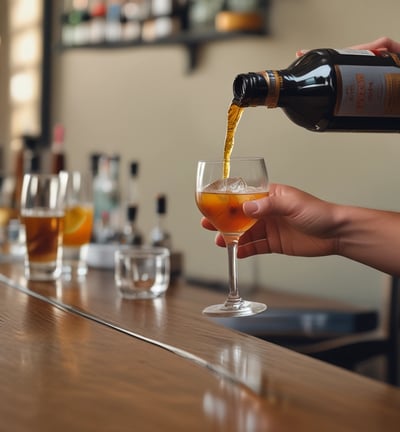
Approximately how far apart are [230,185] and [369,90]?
9.8 inches

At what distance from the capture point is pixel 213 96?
3.49 m

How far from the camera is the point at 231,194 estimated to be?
3.80 feet

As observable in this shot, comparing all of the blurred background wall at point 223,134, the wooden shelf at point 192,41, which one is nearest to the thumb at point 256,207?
the blurred background wall at point 223,134

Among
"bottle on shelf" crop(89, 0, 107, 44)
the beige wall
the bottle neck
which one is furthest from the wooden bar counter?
"bottle on shelf" crop(89, 0, 107, 44)

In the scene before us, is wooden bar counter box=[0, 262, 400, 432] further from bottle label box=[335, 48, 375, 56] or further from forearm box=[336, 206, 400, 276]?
bottle label box=[335, 48, 375, 56]

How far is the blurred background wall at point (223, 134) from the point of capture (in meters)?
2.75

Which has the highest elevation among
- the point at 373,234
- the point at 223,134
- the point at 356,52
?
the point at 356,52

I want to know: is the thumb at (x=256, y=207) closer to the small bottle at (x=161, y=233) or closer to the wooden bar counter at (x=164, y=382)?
the wooden bar counter at (x=164, y=382)

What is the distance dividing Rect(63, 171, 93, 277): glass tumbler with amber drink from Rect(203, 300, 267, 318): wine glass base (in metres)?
0.63

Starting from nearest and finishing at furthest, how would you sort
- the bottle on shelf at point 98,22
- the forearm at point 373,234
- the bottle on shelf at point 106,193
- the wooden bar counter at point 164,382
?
the wooden bar counter at point 164,382
the forearm at point 373,234
the bottle on shelf at point 106,193
the bottle on shelf at point 98,22

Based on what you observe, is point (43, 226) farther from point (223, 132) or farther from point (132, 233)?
point (223, 132)

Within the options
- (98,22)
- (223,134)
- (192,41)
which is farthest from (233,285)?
(98,22)

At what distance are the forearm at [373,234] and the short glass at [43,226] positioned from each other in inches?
28.8

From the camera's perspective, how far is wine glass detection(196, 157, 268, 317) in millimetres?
1158
